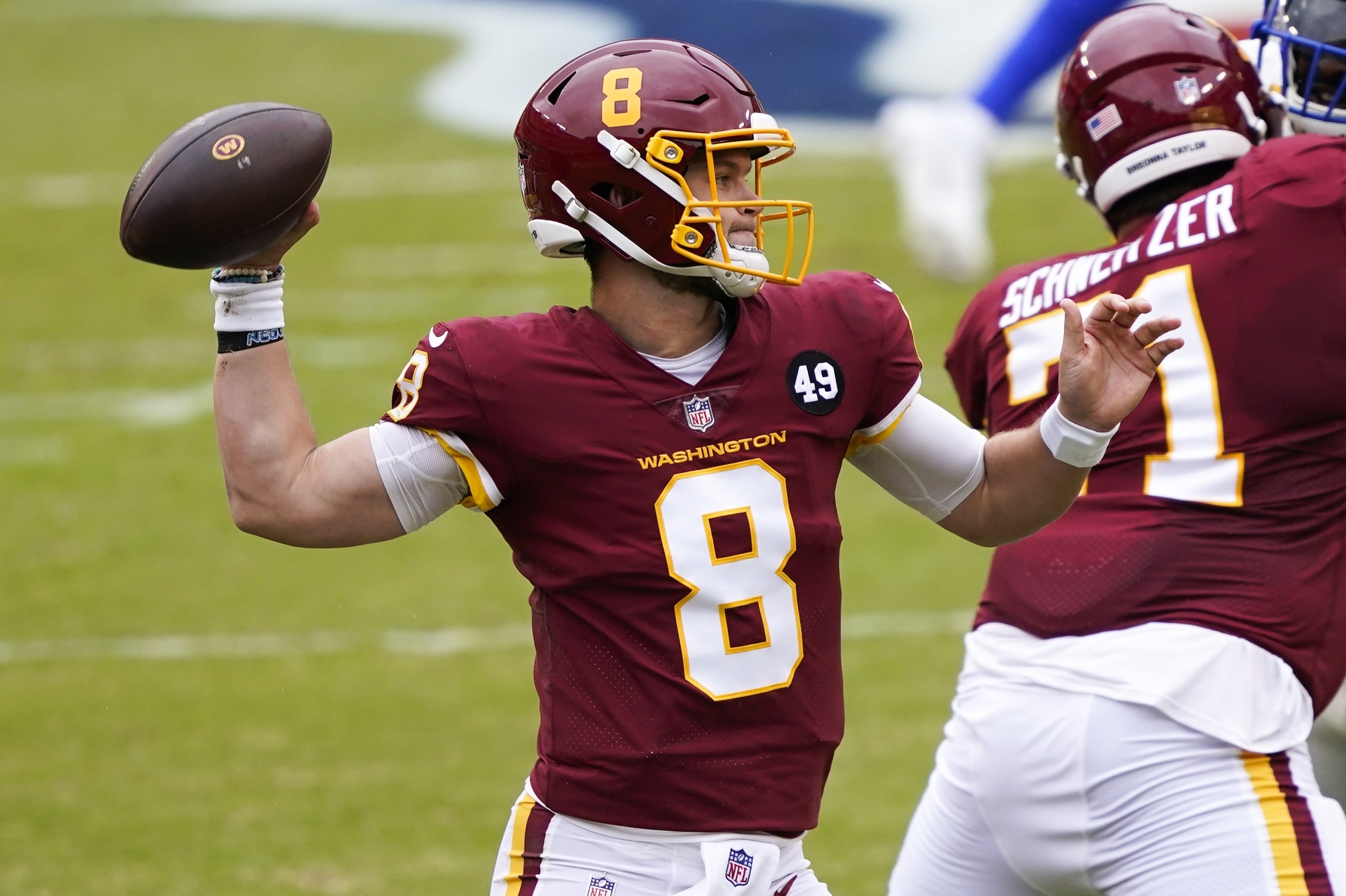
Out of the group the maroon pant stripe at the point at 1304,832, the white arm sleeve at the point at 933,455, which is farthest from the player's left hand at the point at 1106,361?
the maroon pant stripe at the point at 1304,832

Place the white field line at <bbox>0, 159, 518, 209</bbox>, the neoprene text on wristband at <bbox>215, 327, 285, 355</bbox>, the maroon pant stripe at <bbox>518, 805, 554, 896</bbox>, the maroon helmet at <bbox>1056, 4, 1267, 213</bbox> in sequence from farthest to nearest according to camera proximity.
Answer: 1. the white field line at <bbox>0, 159, 518, 209</bbox>
2. the maroon helmet at <bbox>1056, 4, 1267, 213</bbox>
3. the maroon pant stripe at <bbox>518, 805, 554, 896</bbox>
4. the neoprene text on wristband at <bbox>215, 327, 285, 355</bbox>

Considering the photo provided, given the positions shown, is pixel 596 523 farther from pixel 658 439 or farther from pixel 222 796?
pixel 222 796

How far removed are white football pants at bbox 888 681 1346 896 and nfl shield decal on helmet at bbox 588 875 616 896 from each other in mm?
724

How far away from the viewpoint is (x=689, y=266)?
102 inches

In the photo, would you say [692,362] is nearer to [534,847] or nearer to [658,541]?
[658,541]

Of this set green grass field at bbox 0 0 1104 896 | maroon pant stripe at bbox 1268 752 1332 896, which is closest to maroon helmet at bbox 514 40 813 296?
maroon pant stripe at bbox 1268 752 1332 896

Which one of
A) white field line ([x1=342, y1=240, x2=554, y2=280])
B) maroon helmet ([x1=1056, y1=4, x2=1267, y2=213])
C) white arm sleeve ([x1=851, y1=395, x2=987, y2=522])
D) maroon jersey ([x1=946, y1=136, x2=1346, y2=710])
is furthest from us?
white field line ([x1=342, y1=240, x2=554, y2=280])

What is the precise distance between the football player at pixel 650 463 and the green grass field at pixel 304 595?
83.0 inches

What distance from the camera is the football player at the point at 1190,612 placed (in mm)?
→ 2758

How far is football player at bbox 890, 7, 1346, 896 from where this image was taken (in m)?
2.76

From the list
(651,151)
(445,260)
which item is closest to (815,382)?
(651,151)

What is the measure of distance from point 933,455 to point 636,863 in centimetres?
76

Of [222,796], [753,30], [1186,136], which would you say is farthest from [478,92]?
[1186,136]

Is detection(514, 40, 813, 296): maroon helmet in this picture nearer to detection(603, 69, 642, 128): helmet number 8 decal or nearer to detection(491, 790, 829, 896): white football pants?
detection(603, 69, 642, 128): helmet number 8 decal
